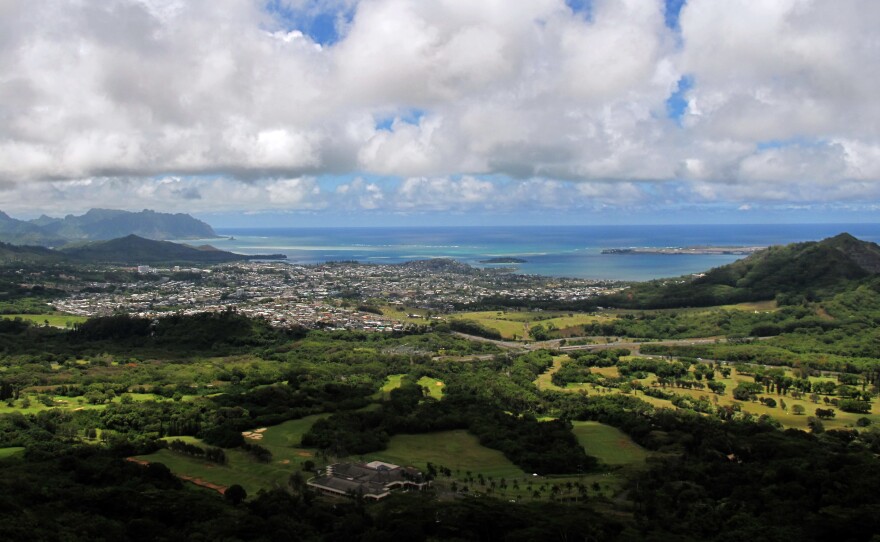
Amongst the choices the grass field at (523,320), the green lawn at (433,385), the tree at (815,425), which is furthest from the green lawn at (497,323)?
the tree at (815,425)

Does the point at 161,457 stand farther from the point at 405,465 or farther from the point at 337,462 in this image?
the point at 405,465

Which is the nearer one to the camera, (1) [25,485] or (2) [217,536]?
(2) [217,536]

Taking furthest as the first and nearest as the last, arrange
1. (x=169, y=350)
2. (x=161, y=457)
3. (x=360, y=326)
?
(x=360, y=326), (x=169, y=350), (x=161, y=457)

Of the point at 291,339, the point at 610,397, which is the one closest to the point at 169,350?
the point at 291,339

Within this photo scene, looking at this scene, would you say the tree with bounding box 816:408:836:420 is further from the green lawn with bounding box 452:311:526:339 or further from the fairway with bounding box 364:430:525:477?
the green lawn with bounding box 452:311:526:339

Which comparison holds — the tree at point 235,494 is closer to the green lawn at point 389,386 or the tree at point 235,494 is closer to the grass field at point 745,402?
the green lawn at point 389,386

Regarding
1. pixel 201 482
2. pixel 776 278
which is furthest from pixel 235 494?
pixel 776 278

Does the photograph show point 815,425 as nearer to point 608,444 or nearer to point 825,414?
point 825,414
